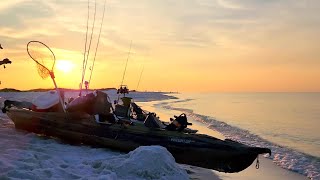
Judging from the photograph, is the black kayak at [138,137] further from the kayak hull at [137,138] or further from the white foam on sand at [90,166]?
the white foam on sand at [90,166]

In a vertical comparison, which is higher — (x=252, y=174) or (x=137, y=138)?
(x=137, y=138)

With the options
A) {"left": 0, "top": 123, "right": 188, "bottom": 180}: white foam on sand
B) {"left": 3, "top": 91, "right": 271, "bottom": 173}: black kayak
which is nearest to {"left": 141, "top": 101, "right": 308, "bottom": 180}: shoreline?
{"left": 3, "top": 91, "right": 271, "bottom": 173}: black kayak

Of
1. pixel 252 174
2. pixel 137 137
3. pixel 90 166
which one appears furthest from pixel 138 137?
pixel 252 174

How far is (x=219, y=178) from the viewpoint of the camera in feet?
39.4

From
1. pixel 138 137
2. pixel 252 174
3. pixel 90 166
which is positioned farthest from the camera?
pixel 252 174

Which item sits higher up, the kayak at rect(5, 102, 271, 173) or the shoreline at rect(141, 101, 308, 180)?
the kayak at rect(5, 102, 271, 173)

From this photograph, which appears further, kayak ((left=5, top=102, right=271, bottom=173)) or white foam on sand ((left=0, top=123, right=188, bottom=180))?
kayak ((left=5, top=102, right=271, bottom=173))

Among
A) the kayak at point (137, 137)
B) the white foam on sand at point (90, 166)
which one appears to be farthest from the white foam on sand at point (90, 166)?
the kayak at point (137, 137)

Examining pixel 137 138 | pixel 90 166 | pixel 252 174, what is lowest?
pixel 252 174

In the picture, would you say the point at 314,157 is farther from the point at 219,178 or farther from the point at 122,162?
the point at 122,162

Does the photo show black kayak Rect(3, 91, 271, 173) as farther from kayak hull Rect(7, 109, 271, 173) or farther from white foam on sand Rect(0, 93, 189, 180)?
white foam on sand Rect(0, 93, 189, 180)

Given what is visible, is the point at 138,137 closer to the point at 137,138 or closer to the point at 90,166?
the point at 137,138

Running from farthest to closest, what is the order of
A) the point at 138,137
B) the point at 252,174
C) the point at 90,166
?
the point at 252,174, the point at 138,137, the point at 90,166

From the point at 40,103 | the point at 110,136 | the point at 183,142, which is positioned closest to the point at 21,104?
the point at 40,103
